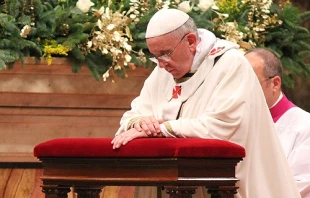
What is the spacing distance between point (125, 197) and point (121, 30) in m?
1.35

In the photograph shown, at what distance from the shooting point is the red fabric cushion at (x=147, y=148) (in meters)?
4.98

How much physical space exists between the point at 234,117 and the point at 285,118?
188 cm

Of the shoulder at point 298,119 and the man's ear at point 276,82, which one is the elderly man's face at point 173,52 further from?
the shoulder at point 298,119

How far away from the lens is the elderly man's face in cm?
557

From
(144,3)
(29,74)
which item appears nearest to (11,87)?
(29,74)

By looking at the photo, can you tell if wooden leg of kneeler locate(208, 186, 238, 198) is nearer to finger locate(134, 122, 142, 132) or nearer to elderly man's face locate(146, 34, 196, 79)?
finger locate(134, 122, 142, 132)

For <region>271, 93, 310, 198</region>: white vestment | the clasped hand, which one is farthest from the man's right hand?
<region>271, 93, 310, 198</region>: white vestment

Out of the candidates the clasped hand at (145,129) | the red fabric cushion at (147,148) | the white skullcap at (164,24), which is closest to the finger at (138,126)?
the clasped hand at (145,129)

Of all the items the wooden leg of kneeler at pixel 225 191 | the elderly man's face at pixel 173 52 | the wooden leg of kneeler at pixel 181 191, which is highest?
the elderly man's face at pixel 173 52

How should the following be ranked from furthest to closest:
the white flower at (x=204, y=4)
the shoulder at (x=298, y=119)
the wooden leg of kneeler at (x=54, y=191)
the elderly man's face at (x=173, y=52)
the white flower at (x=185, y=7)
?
the white flower at (x=204, y=4) → the white flower at (x=185, y=7) → the shoulder at (x=298, y=119) → the elderly man's face at (x=173, y=52) → the wooden leg of kneeler at (x=54, y=191)

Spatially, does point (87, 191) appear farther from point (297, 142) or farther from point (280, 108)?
point (280, 108)

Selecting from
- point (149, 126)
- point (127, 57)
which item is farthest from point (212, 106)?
point (127, 57)

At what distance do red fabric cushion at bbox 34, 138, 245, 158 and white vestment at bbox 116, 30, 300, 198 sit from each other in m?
0.34

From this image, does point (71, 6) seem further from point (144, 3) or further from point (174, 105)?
point (174, 105)
